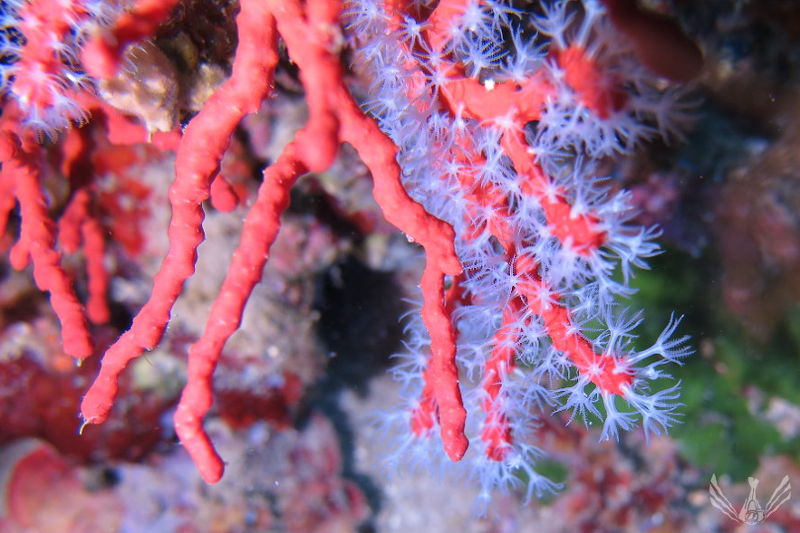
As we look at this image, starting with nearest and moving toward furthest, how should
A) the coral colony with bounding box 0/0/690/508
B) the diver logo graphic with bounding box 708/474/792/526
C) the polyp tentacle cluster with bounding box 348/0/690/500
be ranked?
the coral colony with bounding box 0/0/690/508 → the polyp tentacle cluster with bounding box 348/0/690/500 → the diver logo graphic with bounding box 708/474/792/526

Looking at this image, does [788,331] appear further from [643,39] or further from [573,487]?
[643,39]

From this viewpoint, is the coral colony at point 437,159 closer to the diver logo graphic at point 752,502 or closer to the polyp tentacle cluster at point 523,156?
the polyp tentacle cluster at point 523,156

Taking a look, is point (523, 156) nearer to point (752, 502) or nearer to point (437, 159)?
point (437, 159)

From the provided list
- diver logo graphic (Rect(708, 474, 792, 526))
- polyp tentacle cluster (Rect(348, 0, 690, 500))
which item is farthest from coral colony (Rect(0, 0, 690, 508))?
diver logo graphic (Rect(708, 474, 792, 526))

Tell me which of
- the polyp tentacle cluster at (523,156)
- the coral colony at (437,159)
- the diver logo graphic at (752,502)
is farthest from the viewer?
the diver logo graphic at (752,502)

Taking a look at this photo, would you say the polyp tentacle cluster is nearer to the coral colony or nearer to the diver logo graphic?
the coral colony

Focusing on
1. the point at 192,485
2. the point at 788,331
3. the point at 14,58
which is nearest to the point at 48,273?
the point at 14,58

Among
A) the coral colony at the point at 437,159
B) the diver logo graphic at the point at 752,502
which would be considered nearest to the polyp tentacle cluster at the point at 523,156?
the coral colony at the point at 437,159
